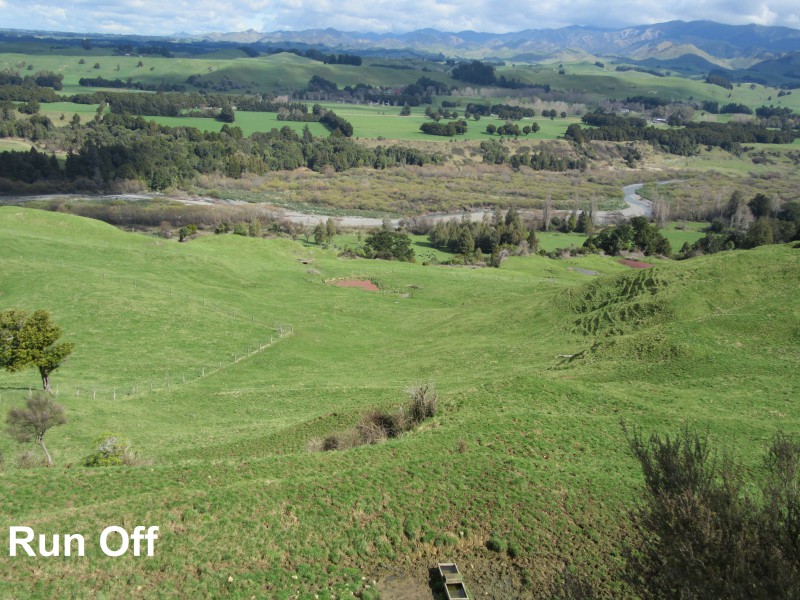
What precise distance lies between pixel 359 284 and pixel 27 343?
53152 millimetres

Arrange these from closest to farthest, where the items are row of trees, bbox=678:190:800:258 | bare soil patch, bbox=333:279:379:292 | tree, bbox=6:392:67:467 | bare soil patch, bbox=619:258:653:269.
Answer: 1. tree, bbox=6:392:67:467
2. bare soil patch, bbox=333:279:379:292
3. bare soil patch, bbox=619:258:653:269
4. row of trees, bbox=678:190:800:258

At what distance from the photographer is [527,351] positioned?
173 ft

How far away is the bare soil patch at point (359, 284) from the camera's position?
3472 inches

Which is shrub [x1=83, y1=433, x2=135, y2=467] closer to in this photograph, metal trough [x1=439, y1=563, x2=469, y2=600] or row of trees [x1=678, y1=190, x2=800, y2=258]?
metal trough [x1=439, y1=563, x2=469, y2=600]

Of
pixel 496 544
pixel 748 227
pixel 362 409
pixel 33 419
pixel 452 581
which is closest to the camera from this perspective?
pixel 452 581

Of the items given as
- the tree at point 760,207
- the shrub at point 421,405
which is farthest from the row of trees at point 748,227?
the shrub at point 421,405

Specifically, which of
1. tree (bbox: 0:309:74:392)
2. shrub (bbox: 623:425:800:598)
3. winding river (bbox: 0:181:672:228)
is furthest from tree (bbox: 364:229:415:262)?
shrub (bbox: 623:425:800:598)

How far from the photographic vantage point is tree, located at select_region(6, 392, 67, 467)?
102 ft

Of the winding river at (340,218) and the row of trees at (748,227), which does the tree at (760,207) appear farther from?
the winding river at (340,218)

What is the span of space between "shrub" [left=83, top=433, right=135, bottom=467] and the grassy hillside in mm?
1418

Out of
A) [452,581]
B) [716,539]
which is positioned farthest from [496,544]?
[716,539]

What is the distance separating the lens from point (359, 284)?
89.7m

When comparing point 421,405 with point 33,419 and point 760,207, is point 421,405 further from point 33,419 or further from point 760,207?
point 760,207

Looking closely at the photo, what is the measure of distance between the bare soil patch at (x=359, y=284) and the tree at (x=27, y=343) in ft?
162
